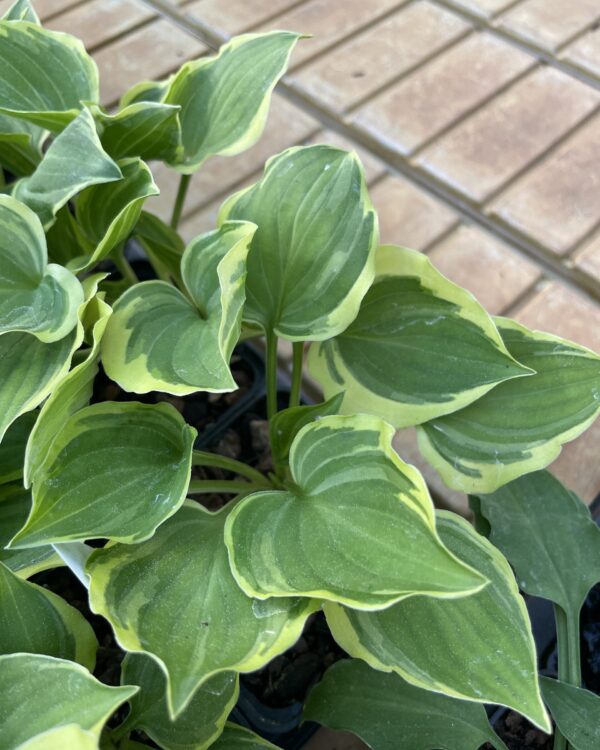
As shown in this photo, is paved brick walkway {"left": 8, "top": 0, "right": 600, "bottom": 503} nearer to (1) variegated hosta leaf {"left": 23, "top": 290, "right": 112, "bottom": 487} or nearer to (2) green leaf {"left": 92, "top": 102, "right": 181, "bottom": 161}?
(2) green leaf {"left": 92, "top": 102, "right": 181, "bottom": 161}

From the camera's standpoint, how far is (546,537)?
0.74m

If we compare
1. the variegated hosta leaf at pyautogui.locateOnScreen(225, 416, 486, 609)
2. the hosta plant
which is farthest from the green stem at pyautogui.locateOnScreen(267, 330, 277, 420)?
the variegated hosta leaf at pyautogui.locateOnScreen(225, 416, 486, 609)

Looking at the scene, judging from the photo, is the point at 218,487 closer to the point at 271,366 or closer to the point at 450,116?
the point at 271,366

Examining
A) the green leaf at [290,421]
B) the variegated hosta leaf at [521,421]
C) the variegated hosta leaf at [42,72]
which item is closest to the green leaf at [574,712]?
the variegated hosta leaf at [521,421]

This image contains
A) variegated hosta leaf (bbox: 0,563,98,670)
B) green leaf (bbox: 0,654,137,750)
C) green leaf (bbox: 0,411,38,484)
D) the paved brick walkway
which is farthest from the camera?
the paved brick walkway

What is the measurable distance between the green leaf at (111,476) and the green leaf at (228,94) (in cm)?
29

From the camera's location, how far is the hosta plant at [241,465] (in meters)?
0.55

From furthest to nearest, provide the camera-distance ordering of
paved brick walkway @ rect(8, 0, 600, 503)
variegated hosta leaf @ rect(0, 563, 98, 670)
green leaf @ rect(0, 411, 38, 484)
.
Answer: paved brick walkway @ rect(8, 0, 600, 503)
green leaf @ rect(0, 411, 38, 484)
variegated hosta leaf @ rect(0, 563, 98, 670)

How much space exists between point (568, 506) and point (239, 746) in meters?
0.37

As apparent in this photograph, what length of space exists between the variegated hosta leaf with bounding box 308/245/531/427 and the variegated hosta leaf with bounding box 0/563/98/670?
11.6 inches

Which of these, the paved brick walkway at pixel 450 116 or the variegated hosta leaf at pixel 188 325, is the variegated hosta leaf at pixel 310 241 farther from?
the paved brick walkway at pixel 450 116

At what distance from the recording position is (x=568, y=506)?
75 centimetres

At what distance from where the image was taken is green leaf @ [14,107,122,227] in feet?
2.14

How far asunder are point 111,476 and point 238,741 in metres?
0.24
